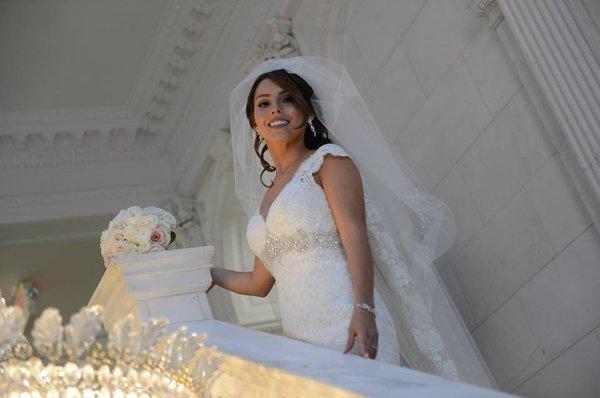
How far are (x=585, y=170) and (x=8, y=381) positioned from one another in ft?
12.3

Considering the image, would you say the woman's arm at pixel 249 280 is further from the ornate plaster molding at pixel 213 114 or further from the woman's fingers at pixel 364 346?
the ornate plaster molding at pixel 213 114

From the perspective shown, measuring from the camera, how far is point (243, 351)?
335 centimetres

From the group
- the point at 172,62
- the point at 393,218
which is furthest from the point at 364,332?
the point at 172,62

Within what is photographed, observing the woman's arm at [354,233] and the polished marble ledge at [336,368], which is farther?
the woman's arm at [354,233]

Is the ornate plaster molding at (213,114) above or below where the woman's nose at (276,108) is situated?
above

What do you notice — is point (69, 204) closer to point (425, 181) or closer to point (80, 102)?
point (80, 102)

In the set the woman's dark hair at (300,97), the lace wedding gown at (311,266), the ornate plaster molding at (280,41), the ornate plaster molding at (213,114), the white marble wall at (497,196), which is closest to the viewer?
the lace wedding gown at (311,266)

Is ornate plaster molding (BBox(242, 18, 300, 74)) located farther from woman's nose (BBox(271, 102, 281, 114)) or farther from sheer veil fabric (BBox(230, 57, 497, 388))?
woman's nose (BBox(271, 102, 281, 114))

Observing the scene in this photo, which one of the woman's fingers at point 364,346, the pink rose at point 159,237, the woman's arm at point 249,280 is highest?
the pink rose at point 159,237

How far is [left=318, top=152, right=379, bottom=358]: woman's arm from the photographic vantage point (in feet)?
13.3

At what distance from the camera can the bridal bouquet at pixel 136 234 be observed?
4387 mm

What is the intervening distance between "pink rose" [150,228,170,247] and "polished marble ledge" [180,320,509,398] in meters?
0.65

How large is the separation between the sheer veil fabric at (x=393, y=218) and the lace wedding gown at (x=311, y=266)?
0.36 m

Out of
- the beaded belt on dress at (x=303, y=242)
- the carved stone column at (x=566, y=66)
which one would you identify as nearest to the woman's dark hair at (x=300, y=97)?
the beaded belt on dress at (x=303, y=242)
